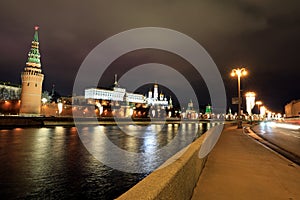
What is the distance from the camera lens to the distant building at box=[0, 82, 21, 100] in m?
108

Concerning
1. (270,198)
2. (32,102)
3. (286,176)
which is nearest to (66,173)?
(270,198)

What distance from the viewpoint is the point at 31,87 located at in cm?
6969

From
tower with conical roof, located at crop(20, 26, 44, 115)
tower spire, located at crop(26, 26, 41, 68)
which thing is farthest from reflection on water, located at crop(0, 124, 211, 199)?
tower spire, located at crop(26, 26, 41, 68)

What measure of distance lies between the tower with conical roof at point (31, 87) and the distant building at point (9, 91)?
44.3m

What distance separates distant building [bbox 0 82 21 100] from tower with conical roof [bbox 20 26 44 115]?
1746 inches

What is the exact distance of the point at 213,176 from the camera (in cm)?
662

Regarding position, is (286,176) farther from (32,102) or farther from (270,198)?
(32,102)

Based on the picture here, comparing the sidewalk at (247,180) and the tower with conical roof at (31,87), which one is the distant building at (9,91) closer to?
the tower with conical roof at (31,87)

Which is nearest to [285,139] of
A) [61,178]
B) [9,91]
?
[61,178]

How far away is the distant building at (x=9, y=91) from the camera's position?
10771cm

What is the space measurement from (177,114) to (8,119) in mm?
156194

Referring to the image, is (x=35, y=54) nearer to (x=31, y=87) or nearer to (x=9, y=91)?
(x=31, y=87)

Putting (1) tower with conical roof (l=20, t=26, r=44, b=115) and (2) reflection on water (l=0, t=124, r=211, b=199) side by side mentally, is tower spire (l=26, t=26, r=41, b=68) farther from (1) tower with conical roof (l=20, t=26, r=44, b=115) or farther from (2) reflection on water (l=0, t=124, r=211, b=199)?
(2) reflection on water (l=0, t=124, r=211, b=199)

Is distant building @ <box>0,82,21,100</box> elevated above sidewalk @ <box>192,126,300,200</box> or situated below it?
above
